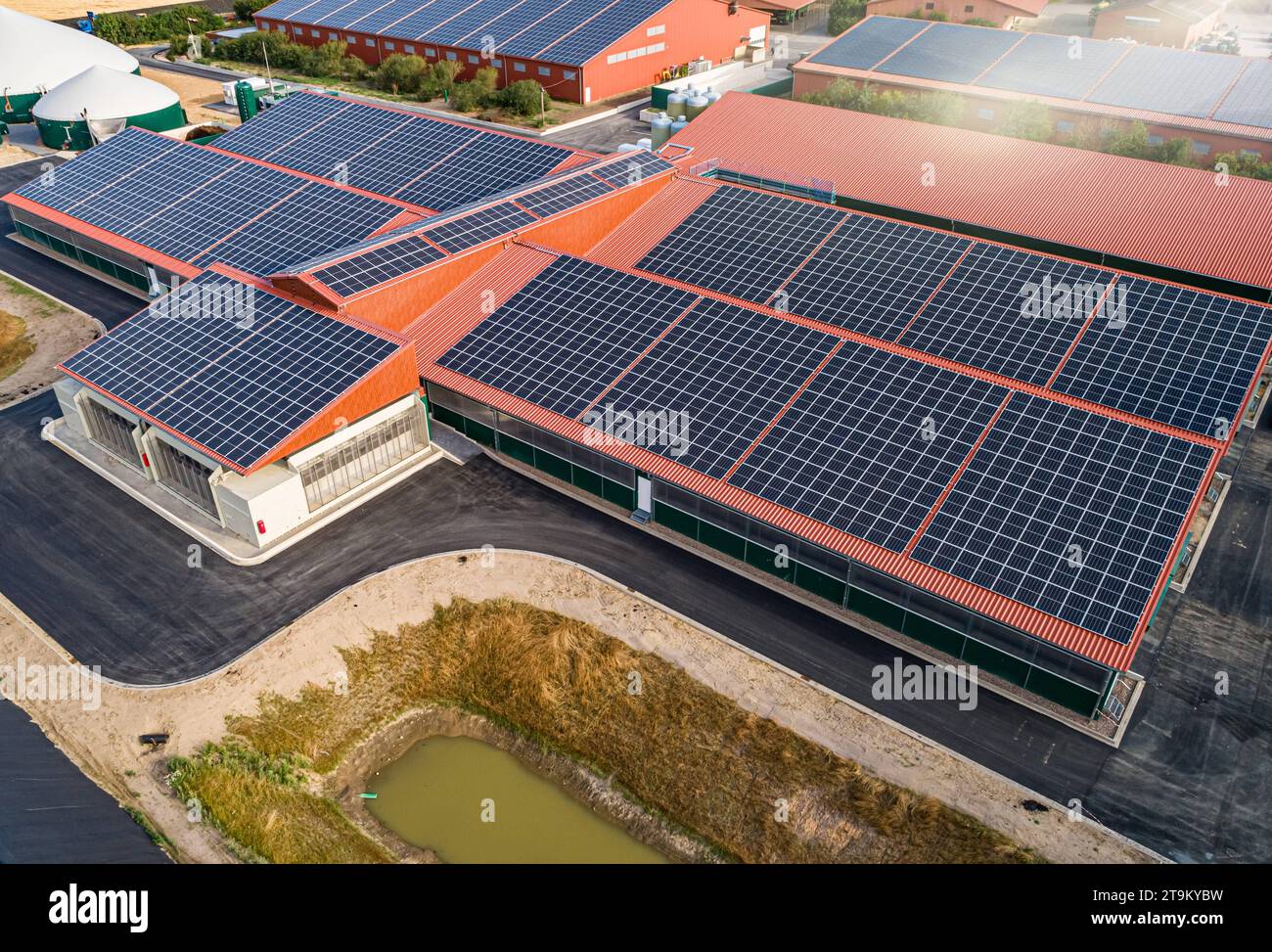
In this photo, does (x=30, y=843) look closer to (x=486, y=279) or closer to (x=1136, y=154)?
(x=486, y=279)

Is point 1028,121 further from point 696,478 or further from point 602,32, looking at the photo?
point 696,478

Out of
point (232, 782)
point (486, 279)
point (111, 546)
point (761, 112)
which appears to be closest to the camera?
point (232, 782)

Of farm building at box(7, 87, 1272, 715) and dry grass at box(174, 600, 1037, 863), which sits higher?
farm building at box(7, 87, 1272, 715)

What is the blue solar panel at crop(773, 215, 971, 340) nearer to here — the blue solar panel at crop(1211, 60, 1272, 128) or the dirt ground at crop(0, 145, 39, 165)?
the blue solar panel at crop(1211, 60, 1272, 128)

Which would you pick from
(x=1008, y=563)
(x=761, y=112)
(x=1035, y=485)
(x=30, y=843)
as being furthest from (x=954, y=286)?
(x=30, y=843)

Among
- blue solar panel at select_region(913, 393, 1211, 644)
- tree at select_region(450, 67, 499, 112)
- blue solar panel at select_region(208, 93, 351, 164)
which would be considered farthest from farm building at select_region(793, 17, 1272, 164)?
blue solar panel at select_region(913, 393, 1211, 644)
